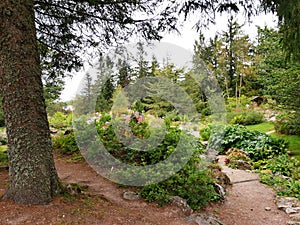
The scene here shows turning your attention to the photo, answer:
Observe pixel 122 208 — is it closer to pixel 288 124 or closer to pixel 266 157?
pixel 266 157

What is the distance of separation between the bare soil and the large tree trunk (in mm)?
179

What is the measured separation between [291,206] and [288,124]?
3.81 metres

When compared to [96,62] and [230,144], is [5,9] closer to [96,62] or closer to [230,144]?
[96,62]

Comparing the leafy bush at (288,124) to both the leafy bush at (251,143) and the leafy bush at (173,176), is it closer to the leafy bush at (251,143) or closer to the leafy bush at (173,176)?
the leafy bush at (251,143)

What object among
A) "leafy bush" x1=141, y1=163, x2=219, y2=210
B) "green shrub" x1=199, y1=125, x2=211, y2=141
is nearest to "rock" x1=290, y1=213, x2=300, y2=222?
"leafy bush" x1=141, y1=163, x2=219, y2=210

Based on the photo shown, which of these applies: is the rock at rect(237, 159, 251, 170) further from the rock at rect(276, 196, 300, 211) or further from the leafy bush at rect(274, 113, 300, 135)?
the rock at rect(276, 196, 300, 211)

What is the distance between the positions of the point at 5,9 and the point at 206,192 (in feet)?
9.71

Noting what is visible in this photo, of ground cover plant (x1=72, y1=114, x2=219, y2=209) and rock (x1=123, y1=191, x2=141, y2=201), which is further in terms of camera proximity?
ground cover plant (x1=72, y1=114, x2=219, y2=209)

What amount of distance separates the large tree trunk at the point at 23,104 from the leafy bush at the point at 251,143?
18.6ft

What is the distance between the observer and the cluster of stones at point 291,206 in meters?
3.15

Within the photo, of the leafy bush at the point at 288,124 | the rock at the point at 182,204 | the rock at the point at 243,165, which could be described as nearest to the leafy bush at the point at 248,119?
the leafy bush at the point at 288,124

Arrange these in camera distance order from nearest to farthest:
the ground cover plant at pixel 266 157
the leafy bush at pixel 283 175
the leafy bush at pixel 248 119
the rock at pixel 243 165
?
the leafy bush at pixel 283 175, the ground cover plant at pixel 266 157, the rock at pixel 243 165, the leafy bush at pixel 248 119

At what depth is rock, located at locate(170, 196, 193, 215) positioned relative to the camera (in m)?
2.84

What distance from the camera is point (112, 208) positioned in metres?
2.48
